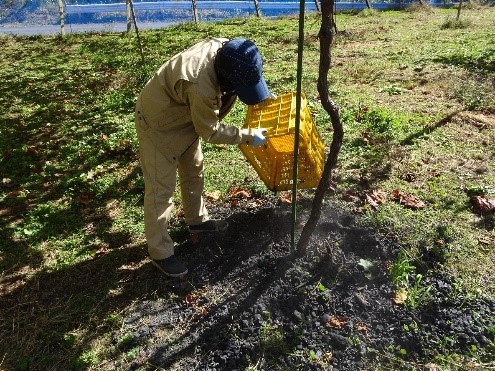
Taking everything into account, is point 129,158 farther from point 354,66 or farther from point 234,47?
point 354,66

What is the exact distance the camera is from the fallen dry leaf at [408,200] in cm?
378

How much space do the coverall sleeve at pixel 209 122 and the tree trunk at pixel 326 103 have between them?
62 cm

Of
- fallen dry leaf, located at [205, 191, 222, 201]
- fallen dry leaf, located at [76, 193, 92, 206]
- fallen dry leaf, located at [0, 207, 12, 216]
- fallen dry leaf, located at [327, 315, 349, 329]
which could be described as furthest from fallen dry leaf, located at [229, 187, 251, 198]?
fallen dry leaf, located at [0, 207, 12, 216]

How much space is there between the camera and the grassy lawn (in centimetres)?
314

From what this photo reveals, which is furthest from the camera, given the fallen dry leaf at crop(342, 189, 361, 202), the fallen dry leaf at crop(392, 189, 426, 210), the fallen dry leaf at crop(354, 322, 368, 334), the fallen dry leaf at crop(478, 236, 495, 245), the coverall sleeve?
the fallen dry leaf at crop(342, 189, 361, 202)

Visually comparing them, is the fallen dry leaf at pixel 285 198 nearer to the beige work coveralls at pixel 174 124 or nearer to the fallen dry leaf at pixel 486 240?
the beige work coveralls at pixel 174 124

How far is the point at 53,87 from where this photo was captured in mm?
7660

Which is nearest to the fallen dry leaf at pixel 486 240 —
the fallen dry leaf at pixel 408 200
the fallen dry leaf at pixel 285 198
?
the fallen dry leaf at pixel 408 200

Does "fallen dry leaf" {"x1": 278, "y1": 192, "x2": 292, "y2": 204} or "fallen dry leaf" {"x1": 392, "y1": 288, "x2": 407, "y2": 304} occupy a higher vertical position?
"fallen dry leaf" {"x1": 278, "y1": 192, "x2": 292, "y2": 204}

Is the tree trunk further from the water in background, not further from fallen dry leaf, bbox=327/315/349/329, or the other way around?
the water in background

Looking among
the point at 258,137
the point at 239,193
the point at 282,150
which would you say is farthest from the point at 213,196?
the point at 258,137

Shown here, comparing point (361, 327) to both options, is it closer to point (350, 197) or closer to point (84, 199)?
point (350, 197)

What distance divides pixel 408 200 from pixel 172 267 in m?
2.17

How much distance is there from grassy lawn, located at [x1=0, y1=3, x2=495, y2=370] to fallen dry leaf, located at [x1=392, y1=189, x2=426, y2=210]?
36 millimetres
